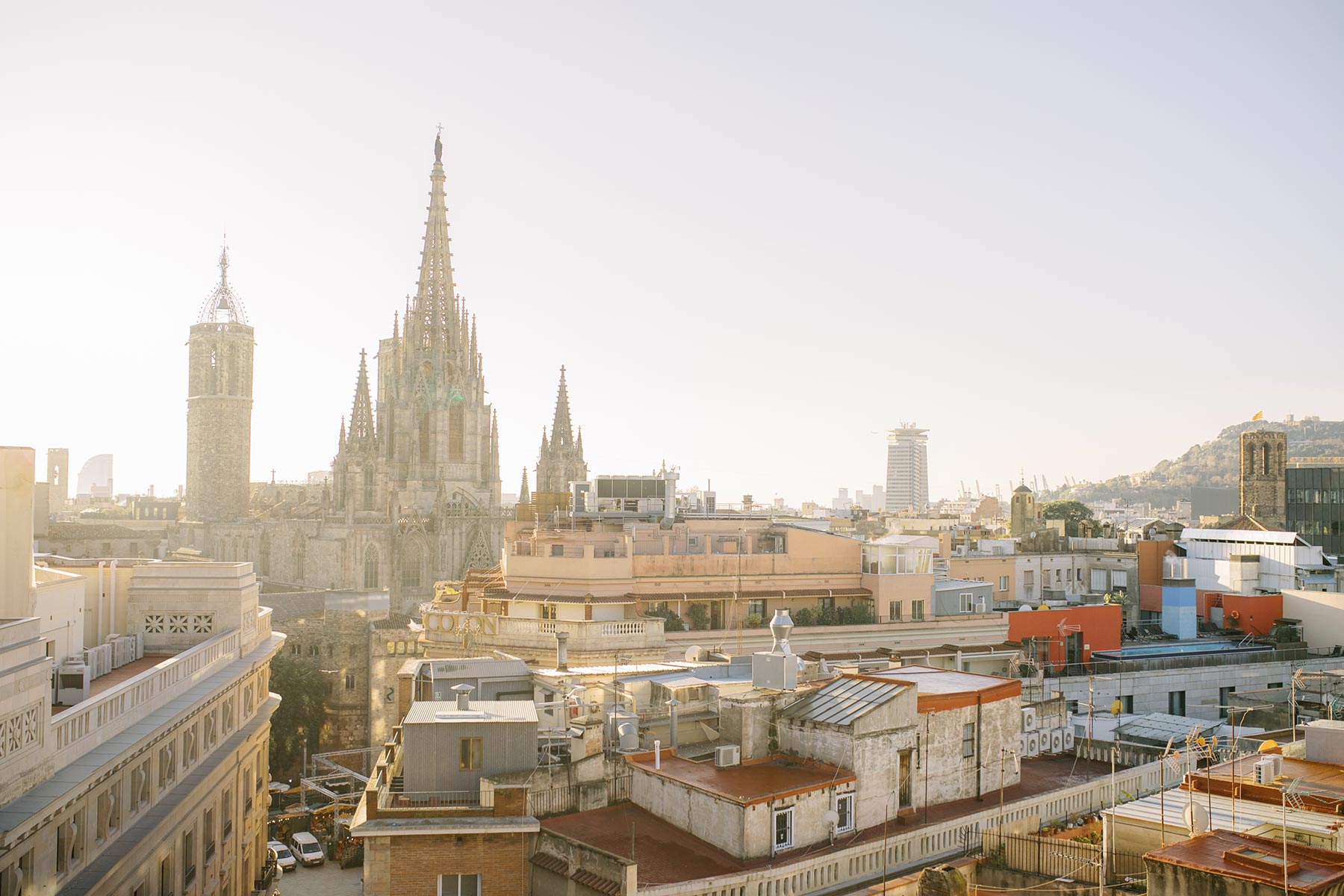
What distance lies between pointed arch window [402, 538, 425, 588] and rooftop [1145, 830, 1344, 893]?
247 feet

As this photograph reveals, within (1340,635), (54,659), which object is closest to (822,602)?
(54,659)

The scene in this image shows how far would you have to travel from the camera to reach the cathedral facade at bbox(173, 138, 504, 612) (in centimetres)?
8212

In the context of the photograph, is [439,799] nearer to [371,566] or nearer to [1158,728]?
[1158,728]

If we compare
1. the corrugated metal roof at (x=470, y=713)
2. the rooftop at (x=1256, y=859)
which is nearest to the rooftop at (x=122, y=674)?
the corrugated metal roof at (x=470, y=713)

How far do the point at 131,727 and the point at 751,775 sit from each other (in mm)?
9697

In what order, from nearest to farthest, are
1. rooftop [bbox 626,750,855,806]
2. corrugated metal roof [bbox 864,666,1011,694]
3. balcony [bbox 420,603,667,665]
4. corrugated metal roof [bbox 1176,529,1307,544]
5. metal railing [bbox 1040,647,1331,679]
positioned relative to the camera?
rooftop [bbox 626,750,855,806], corrugated metal roof [bbox 864,666,1011,694], balcony [bbox 420,603,667,665], metal railing [bbox 1040,647,1331,679], corrugated metal roof [bbox 1176,529,1307,544]

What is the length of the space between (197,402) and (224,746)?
10095 centimetres

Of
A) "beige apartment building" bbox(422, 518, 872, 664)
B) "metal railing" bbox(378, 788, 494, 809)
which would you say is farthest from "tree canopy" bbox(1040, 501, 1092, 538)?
"metal railing" bbox(378, 788, 494, 809)

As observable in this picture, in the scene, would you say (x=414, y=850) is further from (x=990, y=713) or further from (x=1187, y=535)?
(x=1187, y=535)

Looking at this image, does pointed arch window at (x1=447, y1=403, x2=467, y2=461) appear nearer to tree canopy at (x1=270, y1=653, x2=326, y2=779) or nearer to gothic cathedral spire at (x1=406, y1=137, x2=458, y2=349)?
gothic cathedral spire at (x1=406, y1=137, x2=458, y2=349)

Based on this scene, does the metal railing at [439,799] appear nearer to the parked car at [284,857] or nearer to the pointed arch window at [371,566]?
the parked car at [284,857]

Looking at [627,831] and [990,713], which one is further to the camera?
[990,713]

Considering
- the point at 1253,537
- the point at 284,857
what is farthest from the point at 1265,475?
the point at 284,857

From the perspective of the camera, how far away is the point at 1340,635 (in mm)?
45500
